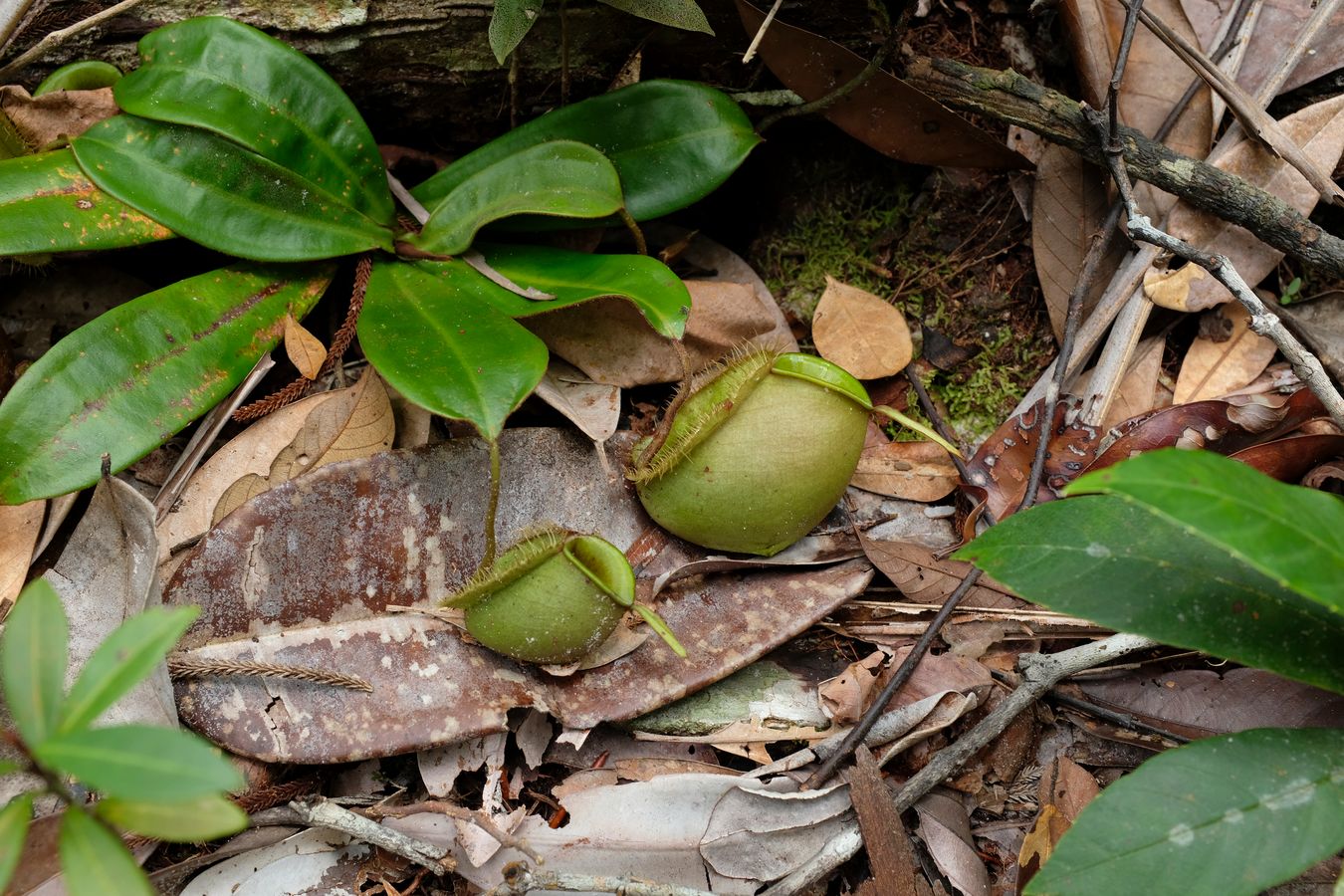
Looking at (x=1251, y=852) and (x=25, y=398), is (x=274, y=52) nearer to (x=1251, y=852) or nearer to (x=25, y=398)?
(x=25, y=398)

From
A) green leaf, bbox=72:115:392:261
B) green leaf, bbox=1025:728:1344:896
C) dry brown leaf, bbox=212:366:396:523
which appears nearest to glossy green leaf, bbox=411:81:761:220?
green leaf, bbox=72:115:392:261

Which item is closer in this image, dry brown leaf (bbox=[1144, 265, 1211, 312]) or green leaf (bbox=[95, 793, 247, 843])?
green leaf (bbox=[95, 793, 247, 843])

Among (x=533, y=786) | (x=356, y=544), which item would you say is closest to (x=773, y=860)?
(x=533, y=786)

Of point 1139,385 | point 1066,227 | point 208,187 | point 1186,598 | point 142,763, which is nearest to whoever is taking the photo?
point 142,763

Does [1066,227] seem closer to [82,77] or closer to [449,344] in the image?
[449,344]

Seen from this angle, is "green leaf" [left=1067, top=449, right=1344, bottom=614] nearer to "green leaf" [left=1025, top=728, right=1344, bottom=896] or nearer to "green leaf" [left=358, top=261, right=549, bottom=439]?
"green leaf" [left=1025, top=728, right=1344, bottom=896]

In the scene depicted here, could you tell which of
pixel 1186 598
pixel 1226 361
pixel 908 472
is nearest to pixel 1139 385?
pixel 1226 361
